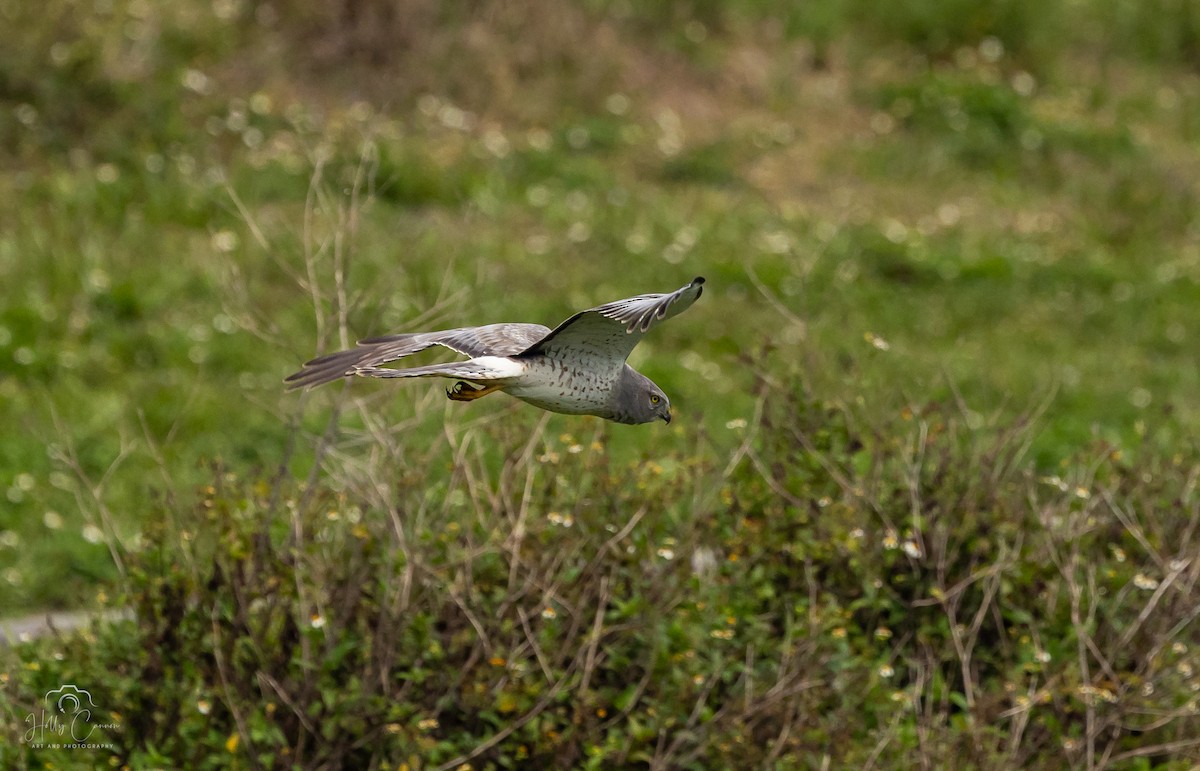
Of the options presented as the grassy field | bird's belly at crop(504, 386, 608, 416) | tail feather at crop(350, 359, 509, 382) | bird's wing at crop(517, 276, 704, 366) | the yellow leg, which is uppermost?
bird's wing at crop(517, 276, 704, 366)

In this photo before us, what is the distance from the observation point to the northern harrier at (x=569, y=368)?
2.76 meters

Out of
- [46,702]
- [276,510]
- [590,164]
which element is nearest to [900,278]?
[590,164]

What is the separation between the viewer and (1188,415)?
27.2 feet

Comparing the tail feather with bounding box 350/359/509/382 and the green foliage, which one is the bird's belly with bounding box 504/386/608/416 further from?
the green foliage

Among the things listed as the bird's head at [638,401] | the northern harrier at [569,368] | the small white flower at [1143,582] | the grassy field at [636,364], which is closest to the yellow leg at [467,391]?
the northern harrier at [569,368]

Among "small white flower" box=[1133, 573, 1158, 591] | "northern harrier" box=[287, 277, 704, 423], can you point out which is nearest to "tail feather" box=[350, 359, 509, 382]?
"northern harrier" box=[287, 277, 704, 423]

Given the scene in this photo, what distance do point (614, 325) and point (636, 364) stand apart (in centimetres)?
575

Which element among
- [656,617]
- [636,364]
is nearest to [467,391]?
[656,617]

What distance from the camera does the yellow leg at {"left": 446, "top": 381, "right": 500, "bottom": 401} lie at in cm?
312

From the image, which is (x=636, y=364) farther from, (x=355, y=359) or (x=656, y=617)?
(x=355, y=359)

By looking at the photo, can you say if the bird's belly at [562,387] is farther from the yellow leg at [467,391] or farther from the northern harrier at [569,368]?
the yellow leg at [467,391]

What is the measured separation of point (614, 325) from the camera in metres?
2.85

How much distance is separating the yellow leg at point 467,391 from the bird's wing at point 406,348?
0.06 m

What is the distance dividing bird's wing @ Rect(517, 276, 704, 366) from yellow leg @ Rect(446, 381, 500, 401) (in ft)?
0.50
